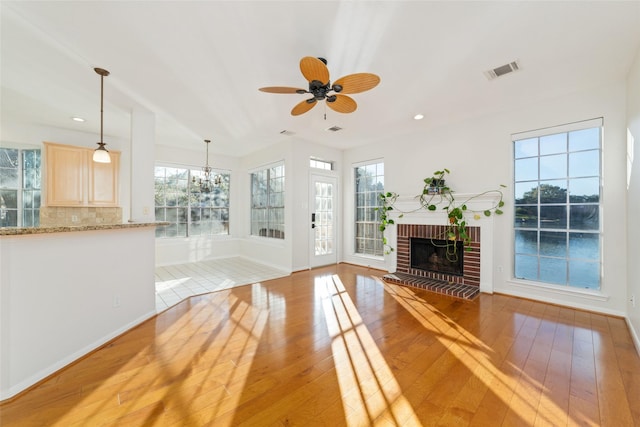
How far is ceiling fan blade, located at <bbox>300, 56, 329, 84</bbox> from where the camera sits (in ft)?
6.88

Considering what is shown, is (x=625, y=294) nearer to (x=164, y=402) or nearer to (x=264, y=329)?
(x=264, y=329)

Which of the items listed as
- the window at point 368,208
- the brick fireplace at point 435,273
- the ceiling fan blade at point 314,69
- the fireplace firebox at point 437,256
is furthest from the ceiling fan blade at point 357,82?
the window at point 368,208

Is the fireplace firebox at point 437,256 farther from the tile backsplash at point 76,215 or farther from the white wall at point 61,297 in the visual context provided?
the tile backsplash at point 76,215

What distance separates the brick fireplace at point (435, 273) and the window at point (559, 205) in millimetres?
583

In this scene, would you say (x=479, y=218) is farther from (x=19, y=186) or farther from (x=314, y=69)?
(x=19, y=186)

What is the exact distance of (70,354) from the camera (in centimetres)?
214

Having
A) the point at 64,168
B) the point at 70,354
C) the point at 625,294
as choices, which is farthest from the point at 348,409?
the point at 64,168

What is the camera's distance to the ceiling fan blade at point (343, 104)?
2740 mm

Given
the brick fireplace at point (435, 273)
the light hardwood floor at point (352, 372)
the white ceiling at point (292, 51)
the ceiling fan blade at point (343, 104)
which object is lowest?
the light hardwood floor at point (352, 372)

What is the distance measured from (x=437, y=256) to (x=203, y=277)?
4508 millimetres

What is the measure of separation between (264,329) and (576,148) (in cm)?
471

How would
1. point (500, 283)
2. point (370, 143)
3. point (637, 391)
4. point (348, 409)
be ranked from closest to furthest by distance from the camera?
1. point (348, 409)
2. point (637, 391)
3. point (500, 283)
4. point (370, 143)

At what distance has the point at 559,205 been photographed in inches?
140

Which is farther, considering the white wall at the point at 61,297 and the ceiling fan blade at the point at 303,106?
the ceiling fan blade at the point at 303,106
